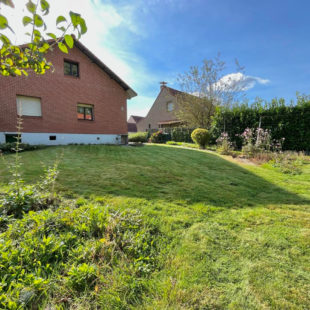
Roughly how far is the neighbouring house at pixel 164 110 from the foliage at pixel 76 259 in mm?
21191

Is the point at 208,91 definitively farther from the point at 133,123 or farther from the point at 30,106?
the point at 133,123

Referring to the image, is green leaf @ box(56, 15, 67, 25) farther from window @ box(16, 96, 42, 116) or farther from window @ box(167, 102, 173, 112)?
window @ box(167, 102, 173, 112)

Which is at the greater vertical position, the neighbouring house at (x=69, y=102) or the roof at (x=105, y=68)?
the roof at (x=105, y=68)

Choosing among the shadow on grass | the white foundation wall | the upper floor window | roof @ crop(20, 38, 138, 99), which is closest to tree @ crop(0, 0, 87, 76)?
the shadow on grass

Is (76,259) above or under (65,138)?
under

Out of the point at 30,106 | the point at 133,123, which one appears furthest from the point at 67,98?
the point at 133,123

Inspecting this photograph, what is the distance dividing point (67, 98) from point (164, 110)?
1621cm

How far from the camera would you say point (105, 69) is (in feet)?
41.1

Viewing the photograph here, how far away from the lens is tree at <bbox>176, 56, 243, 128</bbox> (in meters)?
16.0

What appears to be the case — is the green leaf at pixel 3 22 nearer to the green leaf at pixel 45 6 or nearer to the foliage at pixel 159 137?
the green leaf at pixel 45 6

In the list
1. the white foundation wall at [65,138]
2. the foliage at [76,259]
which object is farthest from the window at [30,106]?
the foliage at [76,259]

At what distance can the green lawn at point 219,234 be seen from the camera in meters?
1.28

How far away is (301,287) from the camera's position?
1.35 metres

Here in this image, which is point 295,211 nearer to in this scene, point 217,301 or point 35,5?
point 217,301
